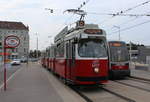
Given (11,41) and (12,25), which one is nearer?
(11,41)

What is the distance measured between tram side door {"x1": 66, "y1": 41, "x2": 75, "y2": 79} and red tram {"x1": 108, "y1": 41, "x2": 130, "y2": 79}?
5.44 m

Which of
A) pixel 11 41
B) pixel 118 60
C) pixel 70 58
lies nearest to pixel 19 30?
pixel 118 60

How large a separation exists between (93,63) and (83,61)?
18.8 inches

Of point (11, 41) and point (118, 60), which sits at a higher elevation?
point (11, 41)

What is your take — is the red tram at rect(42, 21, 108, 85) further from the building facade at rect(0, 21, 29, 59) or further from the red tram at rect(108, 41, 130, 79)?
the building facade at rect(0, 21, 29, 59)

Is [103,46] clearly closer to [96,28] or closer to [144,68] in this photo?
[96,28]

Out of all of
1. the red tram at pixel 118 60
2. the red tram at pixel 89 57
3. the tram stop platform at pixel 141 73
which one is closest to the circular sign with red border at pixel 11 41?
the red tram at pixel 89 57

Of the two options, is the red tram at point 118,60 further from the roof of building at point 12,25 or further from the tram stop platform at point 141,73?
the roof of building at point 12,25

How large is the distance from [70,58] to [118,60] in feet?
21.6

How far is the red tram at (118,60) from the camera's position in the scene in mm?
19234

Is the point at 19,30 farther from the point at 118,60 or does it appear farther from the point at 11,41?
the point at 11,41

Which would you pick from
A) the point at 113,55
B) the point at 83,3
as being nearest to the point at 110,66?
the point at 113,55

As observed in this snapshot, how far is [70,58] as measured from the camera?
13.9 meters

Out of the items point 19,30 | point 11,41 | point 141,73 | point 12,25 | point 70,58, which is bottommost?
point 141,73
